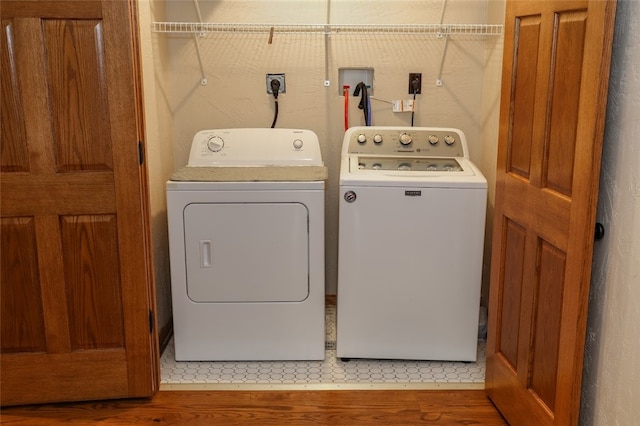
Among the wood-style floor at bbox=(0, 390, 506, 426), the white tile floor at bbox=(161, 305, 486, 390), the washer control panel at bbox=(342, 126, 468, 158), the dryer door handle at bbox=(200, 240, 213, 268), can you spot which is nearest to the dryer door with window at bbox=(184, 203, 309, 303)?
the dryer door handle at bbox=(200, 240, 213, 268)

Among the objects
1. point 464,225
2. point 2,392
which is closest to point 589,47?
point 464,225

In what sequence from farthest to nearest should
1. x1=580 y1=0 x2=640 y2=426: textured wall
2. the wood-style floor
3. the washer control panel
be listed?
the washer control panel → the wood-style floor → x1=580 y1=0 x2=640 y2=426: textured wall

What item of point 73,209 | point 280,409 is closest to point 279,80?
point 73,209

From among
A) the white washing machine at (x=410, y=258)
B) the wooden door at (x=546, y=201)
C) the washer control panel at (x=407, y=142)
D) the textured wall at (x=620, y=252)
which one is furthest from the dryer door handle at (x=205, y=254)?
the textured wall at (x=620, y=252)

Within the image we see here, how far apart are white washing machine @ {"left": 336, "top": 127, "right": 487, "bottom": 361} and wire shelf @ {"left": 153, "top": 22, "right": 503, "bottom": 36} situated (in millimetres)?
724

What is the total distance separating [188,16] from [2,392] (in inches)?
78.0

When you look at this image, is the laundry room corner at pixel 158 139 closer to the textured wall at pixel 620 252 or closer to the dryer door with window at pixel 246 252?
the dryer door with window at pixel 246 252

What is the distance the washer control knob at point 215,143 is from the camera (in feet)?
9.95

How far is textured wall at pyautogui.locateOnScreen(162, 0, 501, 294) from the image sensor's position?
10.5 ft

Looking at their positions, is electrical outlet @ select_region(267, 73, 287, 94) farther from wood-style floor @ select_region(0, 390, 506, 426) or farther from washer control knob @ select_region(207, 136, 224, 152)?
wood-style floor @ select_region(0, 390, 506, 426)

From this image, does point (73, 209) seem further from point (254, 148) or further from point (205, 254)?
point (254, 148)

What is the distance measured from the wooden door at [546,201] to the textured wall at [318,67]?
1.12 meters

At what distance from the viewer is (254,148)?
3043 mm

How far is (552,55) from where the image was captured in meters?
1.84
